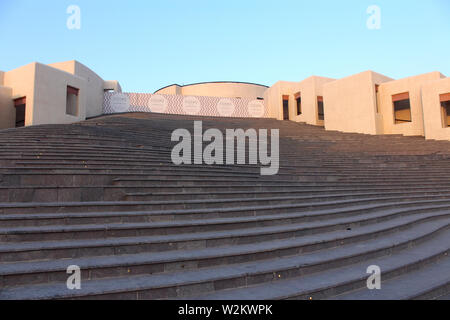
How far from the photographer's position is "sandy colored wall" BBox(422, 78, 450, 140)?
15.6 m

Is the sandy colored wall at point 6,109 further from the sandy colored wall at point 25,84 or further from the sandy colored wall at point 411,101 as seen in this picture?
the sandy colored wall at point 411,101

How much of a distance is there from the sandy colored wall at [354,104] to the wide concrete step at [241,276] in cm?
1509

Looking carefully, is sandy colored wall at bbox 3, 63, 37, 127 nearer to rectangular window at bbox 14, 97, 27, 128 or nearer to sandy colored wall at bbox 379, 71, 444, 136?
rectangular window at bbox 14, 97, 27, 128

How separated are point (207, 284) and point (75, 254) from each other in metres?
1.49

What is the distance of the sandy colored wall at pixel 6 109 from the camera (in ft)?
53.1

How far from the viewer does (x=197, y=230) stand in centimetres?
432

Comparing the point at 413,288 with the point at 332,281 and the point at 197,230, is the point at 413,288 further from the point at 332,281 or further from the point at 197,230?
the point at 197,230

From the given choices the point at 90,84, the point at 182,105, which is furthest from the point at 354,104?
the point at 90,84

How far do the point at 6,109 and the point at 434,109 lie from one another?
2173cm

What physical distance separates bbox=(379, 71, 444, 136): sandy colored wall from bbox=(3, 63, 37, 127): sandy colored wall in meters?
18.9

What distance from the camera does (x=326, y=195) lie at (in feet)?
22.9

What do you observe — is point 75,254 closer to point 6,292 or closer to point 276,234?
point 6,292

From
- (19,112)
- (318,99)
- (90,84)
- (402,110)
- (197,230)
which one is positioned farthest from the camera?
(318,99)

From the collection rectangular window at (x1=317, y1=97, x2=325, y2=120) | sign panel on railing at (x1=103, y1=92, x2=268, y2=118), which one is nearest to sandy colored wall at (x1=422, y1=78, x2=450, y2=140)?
rectangular window at (x1=317, y1=97, x2=325, y2=120)
